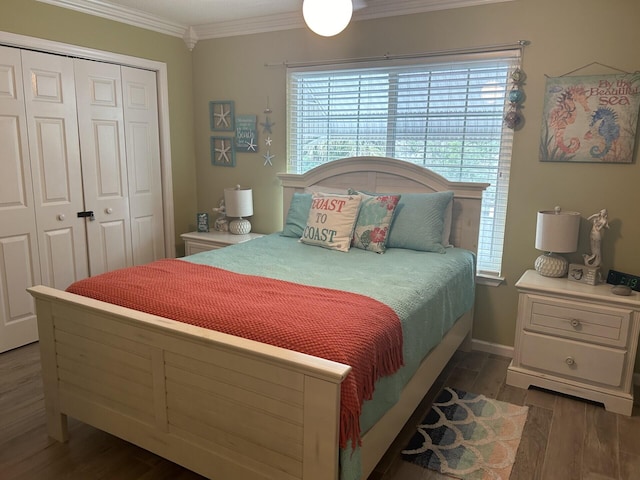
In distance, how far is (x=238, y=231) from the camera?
13.0 ft

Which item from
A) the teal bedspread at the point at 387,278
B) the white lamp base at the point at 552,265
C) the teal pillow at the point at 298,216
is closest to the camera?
the teal bedspread at the point at 387,278

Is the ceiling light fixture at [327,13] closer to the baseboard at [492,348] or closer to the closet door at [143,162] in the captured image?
the closet door at [143,162]

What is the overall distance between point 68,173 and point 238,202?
48.1 inches

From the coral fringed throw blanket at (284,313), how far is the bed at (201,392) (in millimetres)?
77

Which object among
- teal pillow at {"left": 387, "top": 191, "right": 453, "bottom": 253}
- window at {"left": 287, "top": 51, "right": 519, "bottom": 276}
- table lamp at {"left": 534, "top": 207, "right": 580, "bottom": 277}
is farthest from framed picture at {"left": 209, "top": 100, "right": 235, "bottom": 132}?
table lamp at {"left": 534, "top": 207, "right": 580, "bottom": 277}

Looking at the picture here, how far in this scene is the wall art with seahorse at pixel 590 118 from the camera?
2662 mm

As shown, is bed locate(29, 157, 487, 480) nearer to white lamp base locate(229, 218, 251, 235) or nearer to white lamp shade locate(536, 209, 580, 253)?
white lamp shade locate(536, 209, 580, 253)

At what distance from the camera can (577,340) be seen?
2.64 m

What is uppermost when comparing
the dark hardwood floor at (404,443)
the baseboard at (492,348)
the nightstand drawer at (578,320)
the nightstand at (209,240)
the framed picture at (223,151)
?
the framed picture at (223,151)

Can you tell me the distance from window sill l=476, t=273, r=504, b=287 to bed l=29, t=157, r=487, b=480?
865mm

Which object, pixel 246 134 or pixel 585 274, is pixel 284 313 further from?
pixel 246 134

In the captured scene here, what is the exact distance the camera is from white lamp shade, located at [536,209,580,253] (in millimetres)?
2695

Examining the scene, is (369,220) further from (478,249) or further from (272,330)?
(272,330)

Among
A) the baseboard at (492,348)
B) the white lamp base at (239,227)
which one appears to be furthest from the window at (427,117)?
the white lamp base at (239,227)
